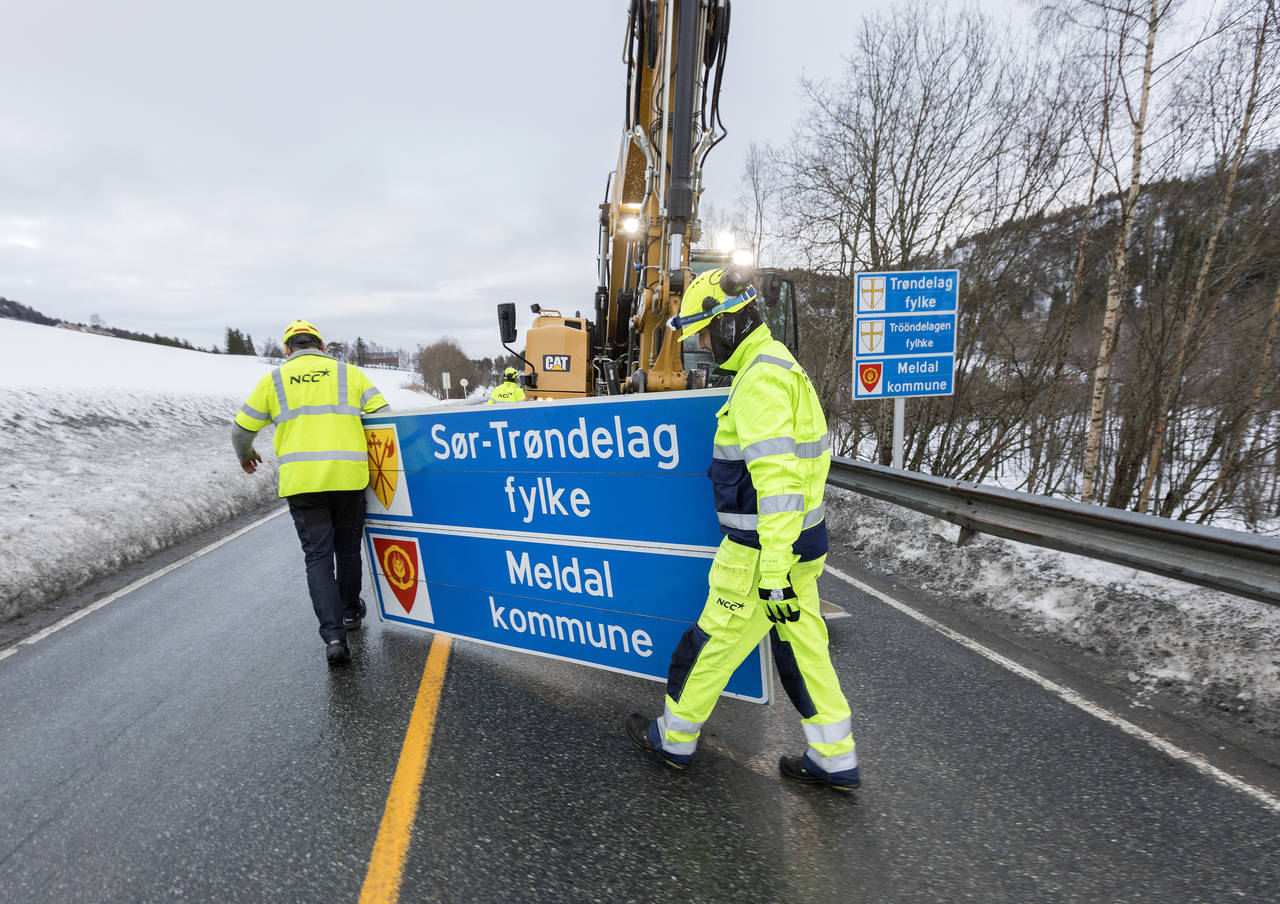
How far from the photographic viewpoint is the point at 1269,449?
8.41 meters

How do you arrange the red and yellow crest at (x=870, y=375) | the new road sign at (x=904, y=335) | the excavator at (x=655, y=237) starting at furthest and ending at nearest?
1. the red and yellow crest at (x=870, y=375)
2. the new road sign at (x=904, y=335)
3. the excavator at (x=655, y=237)

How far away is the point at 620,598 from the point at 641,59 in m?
6.70

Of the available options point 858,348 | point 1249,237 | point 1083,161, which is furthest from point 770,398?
point 1083,161

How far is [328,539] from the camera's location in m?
3.76

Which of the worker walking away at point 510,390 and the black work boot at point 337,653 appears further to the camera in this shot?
the worker walking away at point 510,390

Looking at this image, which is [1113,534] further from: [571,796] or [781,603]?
[571,796]

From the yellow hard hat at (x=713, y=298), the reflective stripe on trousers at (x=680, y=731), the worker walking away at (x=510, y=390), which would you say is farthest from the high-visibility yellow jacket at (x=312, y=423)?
the worker walking away at (x=510, y=390)

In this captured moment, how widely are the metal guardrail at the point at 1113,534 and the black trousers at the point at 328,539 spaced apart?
4.83m

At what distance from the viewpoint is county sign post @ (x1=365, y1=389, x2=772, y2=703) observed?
2.75 meters

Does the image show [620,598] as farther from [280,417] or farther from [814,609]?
[280,417]

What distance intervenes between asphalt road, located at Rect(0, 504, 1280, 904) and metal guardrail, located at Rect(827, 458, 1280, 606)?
1100mm

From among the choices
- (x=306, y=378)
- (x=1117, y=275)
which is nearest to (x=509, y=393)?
(x=306, y=378)

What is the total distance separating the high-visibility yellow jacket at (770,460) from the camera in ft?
7.06

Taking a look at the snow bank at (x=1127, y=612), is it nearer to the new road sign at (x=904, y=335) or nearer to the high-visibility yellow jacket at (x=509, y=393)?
the new road sign at (x=904, y=335)
